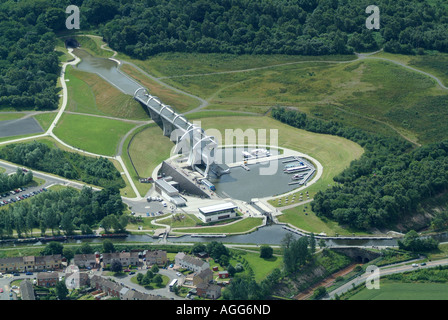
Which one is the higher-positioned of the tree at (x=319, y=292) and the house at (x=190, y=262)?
the house at (x=190, y=262)

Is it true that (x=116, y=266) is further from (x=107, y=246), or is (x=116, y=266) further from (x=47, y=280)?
(x=47, y=280)

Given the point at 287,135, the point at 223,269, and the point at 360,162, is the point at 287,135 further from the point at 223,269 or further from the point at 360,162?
the point at 223,269

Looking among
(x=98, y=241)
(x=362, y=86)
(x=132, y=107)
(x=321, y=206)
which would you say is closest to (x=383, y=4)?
(x=362, y=86)

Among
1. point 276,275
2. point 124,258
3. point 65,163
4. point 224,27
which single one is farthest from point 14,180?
point 224,27

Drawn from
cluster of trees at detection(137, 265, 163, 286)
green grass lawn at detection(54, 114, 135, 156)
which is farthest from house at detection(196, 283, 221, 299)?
green grass lawn at detection(54, 114, 135, 156)

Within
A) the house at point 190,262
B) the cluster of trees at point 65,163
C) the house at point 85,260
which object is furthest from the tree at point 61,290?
the cluster of trees at point 65,163

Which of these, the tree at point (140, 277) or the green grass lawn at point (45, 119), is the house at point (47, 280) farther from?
the green grass lawn at point (45, 119)
